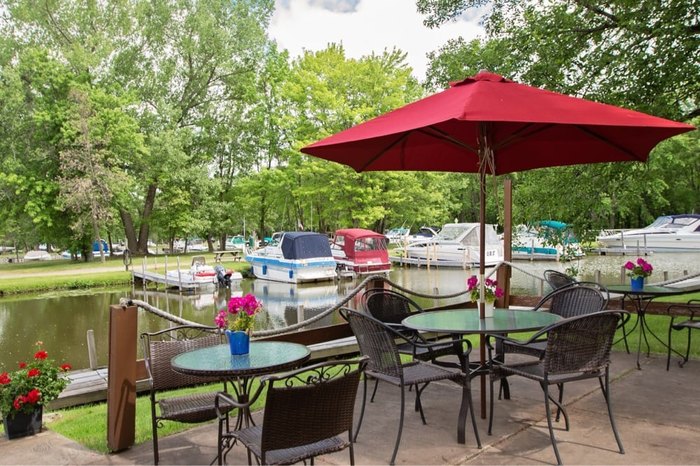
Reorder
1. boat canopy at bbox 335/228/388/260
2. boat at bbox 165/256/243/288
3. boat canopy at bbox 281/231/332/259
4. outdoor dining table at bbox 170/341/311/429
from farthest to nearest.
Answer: boat canopy at bbox 335/228/388/260, boat canopy at bbox 281/231/332/259, boat at bbox 165/256/243/288, outdoor dining table at bbox 170/341/311/429

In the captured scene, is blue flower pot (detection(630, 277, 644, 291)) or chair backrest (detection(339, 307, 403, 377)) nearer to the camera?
chair backrest (detection(339, 307, 403, 377))

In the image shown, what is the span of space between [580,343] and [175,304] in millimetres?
18192

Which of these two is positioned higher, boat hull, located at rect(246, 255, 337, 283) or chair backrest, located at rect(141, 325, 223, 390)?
chair backrest, located at rect(141, 325, 223, 390)

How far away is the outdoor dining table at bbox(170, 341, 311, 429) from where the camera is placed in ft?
10.6

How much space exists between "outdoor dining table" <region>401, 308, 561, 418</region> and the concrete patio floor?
30 cm

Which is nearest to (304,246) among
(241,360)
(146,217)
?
(146,217)

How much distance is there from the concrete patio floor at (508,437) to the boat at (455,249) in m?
25.0

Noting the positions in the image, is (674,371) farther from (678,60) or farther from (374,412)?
(678,60)

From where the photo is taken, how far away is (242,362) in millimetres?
3441

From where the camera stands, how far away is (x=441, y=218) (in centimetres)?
4106

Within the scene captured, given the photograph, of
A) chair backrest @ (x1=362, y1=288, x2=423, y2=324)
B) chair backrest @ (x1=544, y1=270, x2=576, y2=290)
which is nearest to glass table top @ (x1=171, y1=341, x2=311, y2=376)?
chair backrest @ (x1=362, y1=288, x2=423, y2=324)

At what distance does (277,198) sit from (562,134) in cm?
3153

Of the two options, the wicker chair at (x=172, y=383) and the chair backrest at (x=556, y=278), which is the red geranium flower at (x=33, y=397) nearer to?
the wicker chair at (x=172, y=383)

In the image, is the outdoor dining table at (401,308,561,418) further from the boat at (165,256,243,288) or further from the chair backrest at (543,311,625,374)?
the boat at (165,256,243,288)
